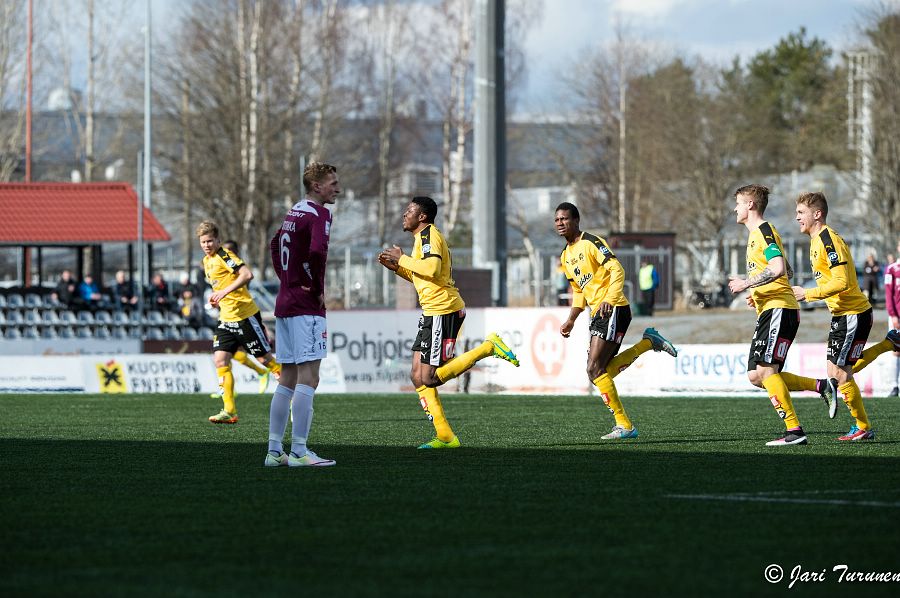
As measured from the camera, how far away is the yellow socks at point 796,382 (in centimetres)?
1227

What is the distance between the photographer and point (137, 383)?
2592cm

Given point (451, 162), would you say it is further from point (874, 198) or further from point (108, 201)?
point (108, 201)

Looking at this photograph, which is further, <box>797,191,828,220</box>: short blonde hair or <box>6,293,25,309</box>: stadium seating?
<box>6,293,25,309</box>: stadium seating

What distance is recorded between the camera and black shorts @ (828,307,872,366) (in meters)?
12.6

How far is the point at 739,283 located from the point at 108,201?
91.4ft

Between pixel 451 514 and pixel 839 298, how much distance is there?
A: 233 inches

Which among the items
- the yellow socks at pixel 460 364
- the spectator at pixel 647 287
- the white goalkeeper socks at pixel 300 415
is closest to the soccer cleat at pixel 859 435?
the yellow socks at pixel 460 364

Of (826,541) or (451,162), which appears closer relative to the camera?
(826,541)

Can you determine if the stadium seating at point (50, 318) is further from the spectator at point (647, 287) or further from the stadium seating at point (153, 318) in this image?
the spectator at point (647, 287)

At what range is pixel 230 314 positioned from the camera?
1755 centimetres

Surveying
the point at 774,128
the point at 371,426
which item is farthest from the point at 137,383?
the point at 774,128

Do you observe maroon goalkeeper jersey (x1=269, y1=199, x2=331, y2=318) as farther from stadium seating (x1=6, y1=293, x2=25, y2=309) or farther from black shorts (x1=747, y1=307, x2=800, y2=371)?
stadium seating (x1=6, y1=293, x2=25, y2=309)

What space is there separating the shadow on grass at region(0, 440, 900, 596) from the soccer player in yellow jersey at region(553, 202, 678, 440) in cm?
233

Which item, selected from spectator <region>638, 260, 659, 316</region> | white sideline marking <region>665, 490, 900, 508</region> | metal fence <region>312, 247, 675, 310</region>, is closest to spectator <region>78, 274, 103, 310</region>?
metal fence <region>312, 247, 675, 310</region>
